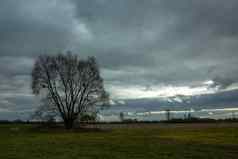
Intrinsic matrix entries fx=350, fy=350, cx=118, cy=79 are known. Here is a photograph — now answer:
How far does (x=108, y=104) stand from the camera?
69938 millimetres

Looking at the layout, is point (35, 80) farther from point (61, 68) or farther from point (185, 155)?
point (185, 155)

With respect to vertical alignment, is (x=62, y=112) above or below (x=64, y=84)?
below

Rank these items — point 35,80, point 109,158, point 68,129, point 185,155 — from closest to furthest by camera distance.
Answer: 1. point 109,158
2. point 185,155
3. point 68,129
4. point 35,80

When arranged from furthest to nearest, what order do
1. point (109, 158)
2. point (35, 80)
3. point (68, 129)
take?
point (35, 80), point (68, 129), point (109, 158)

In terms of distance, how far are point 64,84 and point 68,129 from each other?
32.2ft

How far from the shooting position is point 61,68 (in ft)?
236

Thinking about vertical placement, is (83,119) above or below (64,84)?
below

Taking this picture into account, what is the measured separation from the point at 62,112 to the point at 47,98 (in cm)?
414

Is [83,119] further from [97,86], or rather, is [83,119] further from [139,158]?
[139,158]

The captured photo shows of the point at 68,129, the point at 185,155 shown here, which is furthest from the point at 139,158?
the point at 68,129

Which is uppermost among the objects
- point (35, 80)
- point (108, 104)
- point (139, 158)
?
point (35, 80)

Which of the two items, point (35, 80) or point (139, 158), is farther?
point (35, 80)

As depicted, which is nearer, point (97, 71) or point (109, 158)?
point (109, 158)

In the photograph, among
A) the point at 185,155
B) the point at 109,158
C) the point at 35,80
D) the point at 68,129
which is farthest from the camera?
the point at 35,80
